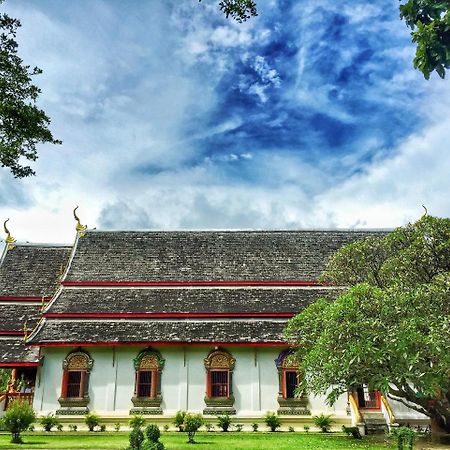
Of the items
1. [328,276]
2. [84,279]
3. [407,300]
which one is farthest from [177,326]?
[407,300]

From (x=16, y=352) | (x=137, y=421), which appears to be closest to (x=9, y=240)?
(x=16, y=352)

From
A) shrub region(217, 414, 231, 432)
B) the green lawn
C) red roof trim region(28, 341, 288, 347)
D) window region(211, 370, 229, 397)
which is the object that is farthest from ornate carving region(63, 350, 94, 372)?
shrub region(217, 414, 231, 432)

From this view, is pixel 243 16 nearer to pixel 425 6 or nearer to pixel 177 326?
pixel 425 6

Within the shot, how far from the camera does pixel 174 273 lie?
71.2 feet

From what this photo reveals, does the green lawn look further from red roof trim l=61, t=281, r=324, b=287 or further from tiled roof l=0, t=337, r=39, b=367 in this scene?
red roof trim l=61, t=281, r=324, b=287

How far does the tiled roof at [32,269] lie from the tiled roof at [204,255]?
1397 mm

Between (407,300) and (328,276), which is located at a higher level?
(328,276)

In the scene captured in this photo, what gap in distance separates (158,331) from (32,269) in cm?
802

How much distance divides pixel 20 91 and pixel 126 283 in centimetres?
1124

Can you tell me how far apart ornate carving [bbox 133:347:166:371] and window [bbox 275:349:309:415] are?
14.2ft

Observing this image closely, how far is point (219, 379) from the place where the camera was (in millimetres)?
18406

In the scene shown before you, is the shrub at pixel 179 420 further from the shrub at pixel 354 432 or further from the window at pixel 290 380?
the shrub at pixel 354 432

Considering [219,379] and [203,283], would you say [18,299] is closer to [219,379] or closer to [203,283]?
[203,283]

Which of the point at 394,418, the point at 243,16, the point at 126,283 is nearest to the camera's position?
the point at 243,16
